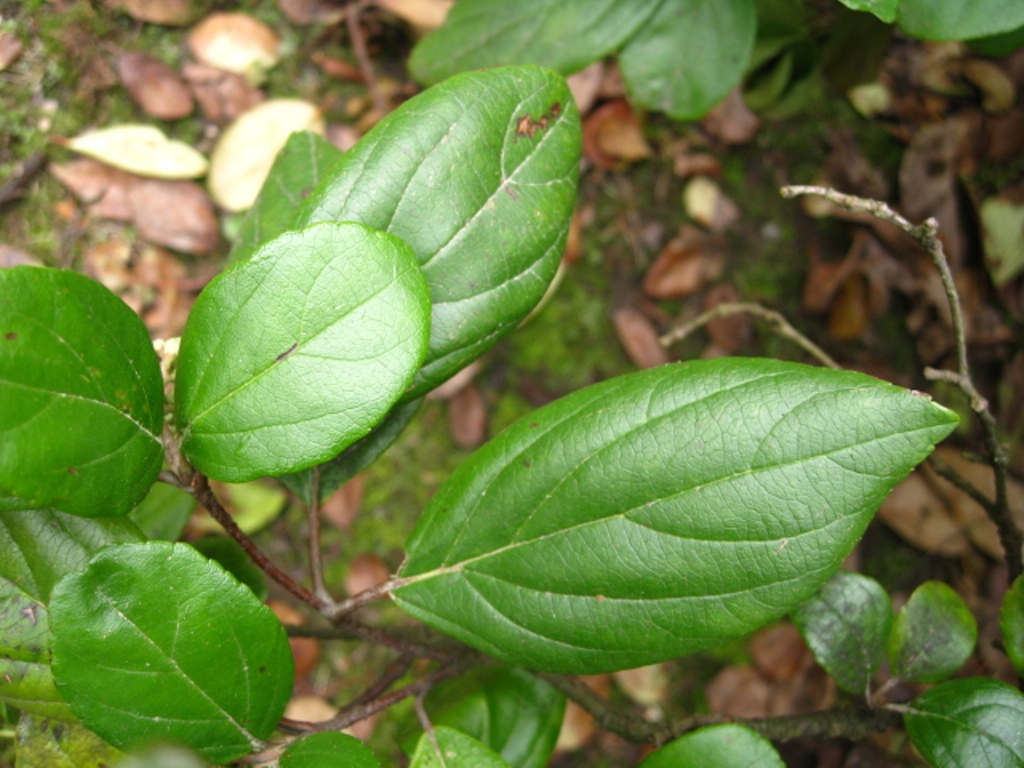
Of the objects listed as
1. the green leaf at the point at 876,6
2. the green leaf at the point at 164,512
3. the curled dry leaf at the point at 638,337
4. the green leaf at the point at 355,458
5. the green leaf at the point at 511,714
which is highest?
the green leaf at the point at 876,6

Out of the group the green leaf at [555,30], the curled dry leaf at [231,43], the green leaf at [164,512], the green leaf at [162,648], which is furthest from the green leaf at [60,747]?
the curled dry leaf at [231,43]

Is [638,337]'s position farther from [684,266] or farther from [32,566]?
[32,566]

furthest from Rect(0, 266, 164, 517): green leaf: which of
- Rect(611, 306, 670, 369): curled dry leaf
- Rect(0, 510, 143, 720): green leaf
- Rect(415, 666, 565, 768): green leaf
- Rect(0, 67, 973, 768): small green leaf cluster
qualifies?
Rect(611, 306, 670, 369): curled dry leaf

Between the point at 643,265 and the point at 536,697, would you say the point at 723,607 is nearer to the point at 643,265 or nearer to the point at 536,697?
the point at 536,697

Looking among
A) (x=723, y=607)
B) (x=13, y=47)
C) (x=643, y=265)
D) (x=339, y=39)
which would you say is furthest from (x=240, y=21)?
(x=723, y=607)

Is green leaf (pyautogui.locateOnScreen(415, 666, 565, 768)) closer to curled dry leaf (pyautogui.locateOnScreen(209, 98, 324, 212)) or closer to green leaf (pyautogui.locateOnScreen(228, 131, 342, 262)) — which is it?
green leaf (pyautogui.locateOnScreen(228, 131, 342, 262))

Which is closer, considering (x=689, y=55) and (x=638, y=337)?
(x=689, y=55)

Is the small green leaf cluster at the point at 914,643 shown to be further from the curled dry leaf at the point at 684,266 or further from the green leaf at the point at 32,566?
the curled dry leaf at the point at 684,266

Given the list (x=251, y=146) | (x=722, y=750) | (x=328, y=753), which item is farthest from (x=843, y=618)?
(x=251, y=146)
